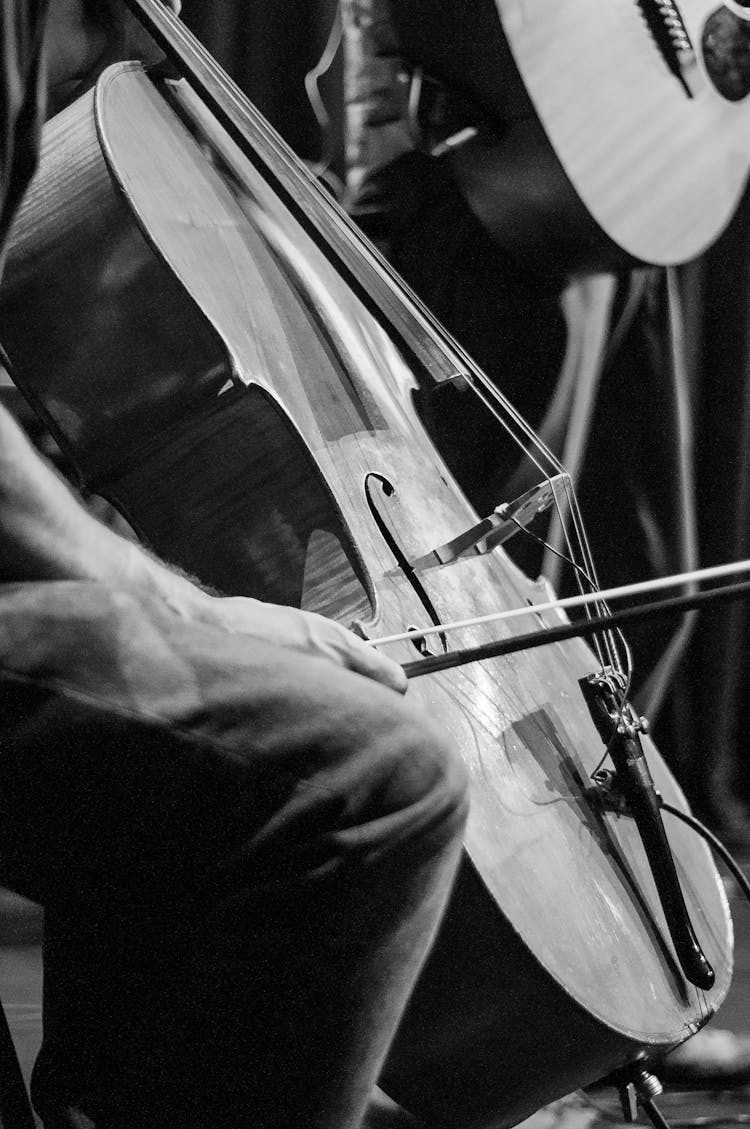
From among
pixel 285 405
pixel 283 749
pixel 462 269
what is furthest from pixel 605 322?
pixel 283 749

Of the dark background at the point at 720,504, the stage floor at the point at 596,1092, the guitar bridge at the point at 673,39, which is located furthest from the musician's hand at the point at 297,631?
the dark background at the point at 720,504

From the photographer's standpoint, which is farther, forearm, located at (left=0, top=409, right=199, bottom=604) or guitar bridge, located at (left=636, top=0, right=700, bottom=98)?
guitar bridge, located at (left=636, top=0, right=700, bottom=98)

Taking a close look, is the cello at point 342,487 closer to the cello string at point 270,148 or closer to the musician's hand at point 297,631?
the cello string at point 270,148

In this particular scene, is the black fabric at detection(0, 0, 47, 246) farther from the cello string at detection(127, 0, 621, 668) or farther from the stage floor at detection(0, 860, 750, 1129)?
the stage floor at detection(0, 860, 750, 1129)

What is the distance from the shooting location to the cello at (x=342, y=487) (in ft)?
2.71

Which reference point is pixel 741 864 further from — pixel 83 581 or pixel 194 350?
pixel 83 581

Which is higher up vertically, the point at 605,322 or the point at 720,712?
the point at 605,322

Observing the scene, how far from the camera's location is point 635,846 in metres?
0.92

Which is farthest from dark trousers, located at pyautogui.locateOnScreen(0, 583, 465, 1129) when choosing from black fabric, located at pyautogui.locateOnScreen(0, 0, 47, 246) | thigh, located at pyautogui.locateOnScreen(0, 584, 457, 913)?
black fabric, located at pyautogui.locateOnScreen(0, 0, 47, 246)

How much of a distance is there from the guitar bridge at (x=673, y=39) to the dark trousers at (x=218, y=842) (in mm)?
1179

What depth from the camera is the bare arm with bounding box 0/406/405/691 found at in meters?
0.51

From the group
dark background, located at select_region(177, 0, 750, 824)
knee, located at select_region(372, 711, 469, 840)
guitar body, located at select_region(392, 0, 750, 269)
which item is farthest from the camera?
dark background, located at select_region(177, 0, 750, 824)

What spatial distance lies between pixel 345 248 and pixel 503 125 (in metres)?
0.39

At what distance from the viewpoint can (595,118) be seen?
1.40 m
